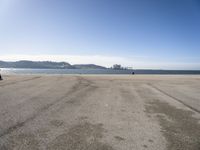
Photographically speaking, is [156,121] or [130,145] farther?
[156,121]

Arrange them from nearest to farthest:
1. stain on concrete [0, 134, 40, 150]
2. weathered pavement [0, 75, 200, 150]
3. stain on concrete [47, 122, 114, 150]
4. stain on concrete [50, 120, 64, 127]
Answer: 1. stain on concrete [0, 134, 40, 150]
2. stain on concrete [47, 122, 114, 150]
3. weathered pavement [0, 75, 200, 150]
4. stain on concrete [50, 120, 64, 127]

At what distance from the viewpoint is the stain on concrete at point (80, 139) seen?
14.8 ft

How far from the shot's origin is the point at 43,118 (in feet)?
22.5

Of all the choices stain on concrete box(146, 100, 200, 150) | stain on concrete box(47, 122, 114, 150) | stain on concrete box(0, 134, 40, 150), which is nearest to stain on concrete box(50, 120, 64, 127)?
stain on concrete box(47, 122, 114, 150)

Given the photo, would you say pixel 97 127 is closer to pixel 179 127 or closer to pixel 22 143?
pixel 22 143

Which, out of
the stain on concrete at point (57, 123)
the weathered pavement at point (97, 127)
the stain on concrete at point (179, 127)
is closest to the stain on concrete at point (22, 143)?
the weathered pavement at point (97, 127)

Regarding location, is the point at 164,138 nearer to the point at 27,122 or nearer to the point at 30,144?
the point at 30,144

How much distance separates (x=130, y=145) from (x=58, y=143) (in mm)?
1745

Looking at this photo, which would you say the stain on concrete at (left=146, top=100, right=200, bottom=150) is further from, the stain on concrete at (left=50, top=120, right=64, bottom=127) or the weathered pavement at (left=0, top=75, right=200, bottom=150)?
the stain on concrete at (left=50, top=120, right=64, bottom=127)

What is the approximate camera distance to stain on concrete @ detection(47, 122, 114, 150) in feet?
14.8

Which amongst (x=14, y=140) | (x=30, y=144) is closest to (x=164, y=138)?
(x=30, y=144)

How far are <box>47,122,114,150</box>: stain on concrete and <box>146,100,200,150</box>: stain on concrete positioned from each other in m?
1.74

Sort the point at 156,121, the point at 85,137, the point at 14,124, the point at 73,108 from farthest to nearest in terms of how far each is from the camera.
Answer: the point at 73,108 < the point at 156,121 < the point at 14,124 < the point at 85,137

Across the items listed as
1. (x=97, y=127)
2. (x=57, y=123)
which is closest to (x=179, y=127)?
(x=97, y=127)
